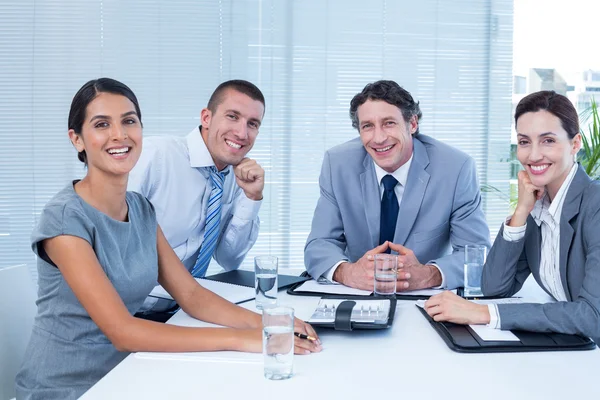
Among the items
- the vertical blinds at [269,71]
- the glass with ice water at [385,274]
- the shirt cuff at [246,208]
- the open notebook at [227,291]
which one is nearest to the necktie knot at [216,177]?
the shirt cuff at [246,208]

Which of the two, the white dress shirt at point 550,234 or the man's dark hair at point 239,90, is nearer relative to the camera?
the white dress shirt at point 550,234

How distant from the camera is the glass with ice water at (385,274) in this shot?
1886mm

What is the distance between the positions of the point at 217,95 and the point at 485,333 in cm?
159

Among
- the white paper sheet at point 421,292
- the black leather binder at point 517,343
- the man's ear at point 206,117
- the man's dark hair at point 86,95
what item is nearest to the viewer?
the black leather binder at point 517,343

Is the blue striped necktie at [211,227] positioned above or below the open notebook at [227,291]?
above

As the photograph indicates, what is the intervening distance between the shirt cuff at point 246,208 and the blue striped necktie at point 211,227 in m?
0.09

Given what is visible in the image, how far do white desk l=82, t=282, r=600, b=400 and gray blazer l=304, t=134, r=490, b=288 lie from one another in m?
0.96

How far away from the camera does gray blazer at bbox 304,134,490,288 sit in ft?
8.02

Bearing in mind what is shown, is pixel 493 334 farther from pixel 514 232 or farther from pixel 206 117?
pixel 206 117

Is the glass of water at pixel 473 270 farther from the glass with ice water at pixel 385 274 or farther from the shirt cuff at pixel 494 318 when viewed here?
the shirt cuff at pixel 494 318

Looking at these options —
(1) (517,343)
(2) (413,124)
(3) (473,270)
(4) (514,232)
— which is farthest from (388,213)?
(1) (517,343)

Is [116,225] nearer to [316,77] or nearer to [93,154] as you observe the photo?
[93,154]

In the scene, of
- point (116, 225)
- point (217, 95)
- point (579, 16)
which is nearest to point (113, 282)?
point (116, 225)

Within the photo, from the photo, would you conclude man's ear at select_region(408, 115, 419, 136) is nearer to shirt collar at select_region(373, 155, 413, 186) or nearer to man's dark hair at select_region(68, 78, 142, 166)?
shirt collar at select_region(373, 155, 413, 186)
